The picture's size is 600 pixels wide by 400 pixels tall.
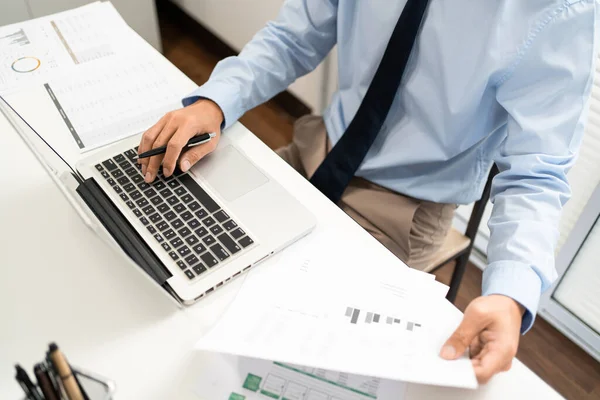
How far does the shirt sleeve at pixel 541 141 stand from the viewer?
667 mm

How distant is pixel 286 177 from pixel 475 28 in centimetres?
37

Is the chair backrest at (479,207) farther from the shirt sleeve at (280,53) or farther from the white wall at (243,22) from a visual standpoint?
the white wall at (243,22)

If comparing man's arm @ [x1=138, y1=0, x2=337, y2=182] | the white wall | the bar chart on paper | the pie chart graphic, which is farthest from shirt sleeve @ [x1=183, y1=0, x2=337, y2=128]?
the white wall

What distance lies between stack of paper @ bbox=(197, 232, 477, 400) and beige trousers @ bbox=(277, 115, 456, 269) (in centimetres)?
27

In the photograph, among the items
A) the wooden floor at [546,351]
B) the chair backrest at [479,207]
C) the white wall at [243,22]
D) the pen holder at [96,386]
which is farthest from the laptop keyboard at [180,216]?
the white wall at [243,22]

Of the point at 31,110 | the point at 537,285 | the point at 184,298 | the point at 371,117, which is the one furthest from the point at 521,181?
the point at 31,110

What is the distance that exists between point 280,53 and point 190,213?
1.50 ft

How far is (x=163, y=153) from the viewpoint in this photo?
2.53 ft

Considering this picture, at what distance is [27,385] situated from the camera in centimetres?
42

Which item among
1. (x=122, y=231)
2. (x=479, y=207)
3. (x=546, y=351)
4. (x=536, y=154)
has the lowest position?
(x=546, y=351)

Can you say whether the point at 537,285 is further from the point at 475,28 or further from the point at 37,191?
the point at 37,191

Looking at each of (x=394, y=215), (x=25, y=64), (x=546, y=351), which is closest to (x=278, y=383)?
(x=394, y=215)

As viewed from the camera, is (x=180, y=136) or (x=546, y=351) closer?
(x=180, y=136)

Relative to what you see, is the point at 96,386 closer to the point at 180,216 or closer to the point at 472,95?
the point at 180,216
